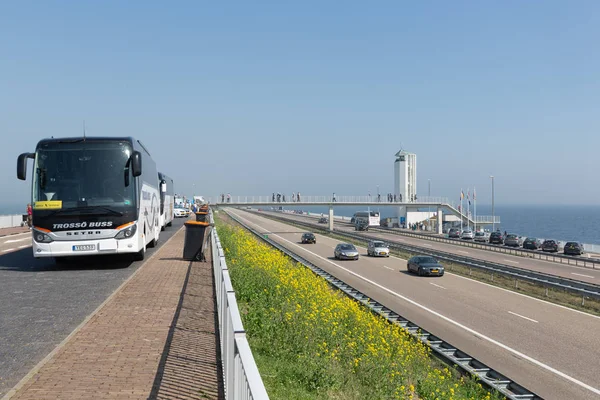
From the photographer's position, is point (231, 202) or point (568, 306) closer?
point (568, 306)

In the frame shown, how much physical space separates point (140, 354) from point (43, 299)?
226 inches

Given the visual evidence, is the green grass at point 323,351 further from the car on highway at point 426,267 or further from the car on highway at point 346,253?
the car on highway at point 346,253

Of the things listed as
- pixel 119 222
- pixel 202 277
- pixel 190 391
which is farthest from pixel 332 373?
pixel 119 222

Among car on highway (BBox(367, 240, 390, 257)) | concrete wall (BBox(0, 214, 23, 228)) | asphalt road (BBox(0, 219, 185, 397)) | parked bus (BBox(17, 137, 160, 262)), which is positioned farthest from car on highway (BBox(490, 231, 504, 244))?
parked bus (BBox(17, 137, 160, 262))

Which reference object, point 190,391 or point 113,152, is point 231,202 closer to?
point 113,152

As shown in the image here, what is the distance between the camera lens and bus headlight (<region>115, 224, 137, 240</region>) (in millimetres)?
17016

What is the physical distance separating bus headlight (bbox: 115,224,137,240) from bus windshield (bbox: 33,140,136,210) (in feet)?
2.15

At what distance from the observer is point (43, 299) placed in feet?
40.8

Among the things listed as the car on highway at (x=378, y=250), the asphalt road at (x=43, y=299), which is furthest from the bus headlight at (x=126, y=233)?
the car on highway at (x=378, y=250)

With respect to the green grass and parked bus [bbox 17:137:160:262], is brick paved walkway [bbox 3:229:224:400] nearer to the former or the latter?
the green grass

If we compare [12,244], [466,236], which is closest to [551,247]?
[466,236]

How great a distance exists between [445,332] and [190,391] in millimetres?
14774

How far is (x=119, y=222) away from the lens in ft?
55.7

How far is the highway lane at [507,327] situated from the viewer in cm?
1448
